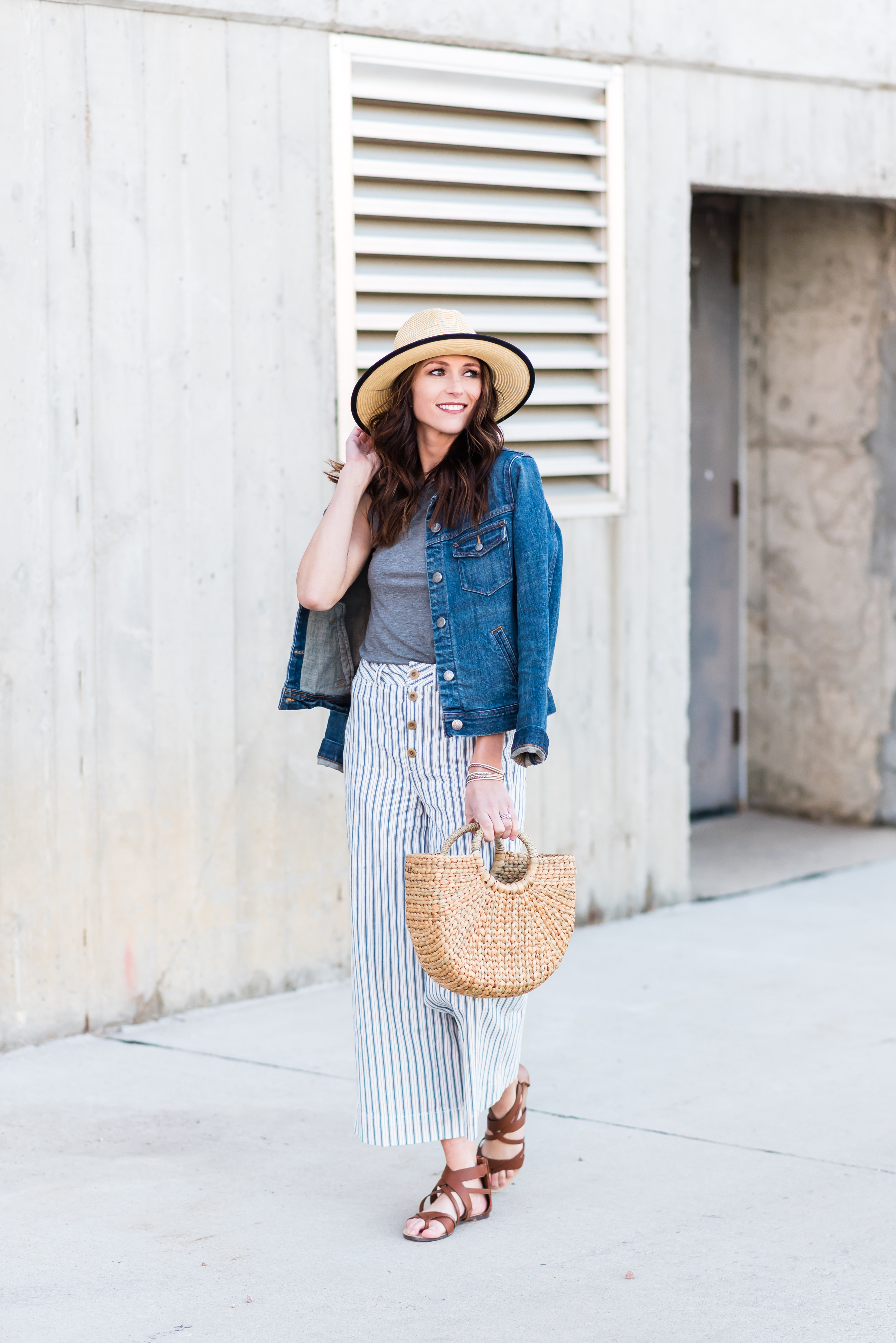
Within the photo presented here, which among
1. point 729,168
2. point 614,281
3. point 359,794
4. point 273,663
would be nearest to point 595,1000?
point 273,663

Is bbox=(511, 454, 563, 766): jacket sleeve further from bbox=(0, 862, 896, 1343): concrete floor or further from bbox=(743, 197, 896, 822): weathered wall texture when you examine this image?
bbox=(743, 197, 896, 822): weathered wall texture

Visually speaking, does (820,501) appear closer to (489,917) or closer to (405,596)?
(405,596)

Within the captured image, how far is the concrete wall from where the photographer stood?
5203 mm

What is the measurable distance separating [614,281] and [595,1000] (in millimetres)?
2502

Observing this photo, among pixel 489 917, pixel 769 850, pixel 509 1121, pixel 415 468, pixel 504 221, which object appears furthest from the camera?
pixel 769 850

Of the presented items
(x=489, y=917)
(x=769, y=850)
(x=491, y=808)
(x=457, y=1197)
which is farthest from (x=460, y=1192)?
(x=769, y=850)

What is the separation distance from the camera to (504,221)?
20.6 feet

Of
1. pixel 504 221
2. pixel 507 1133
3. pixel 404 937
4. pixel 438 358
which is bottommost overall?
pixel 507 1133

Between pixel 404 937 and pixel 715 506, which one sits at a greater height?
pixel 715 506

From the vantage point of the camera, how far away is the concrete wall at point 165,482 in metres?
5.20

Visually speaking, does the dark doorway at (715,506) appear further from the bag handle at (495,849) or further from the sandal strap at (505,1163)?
the bag handle at (495,849)

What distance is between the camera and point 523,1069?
169 inches

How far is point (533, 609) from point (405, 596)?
281 millimetres

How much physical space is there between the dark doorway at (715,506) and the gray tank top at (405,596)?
462 centimetres
